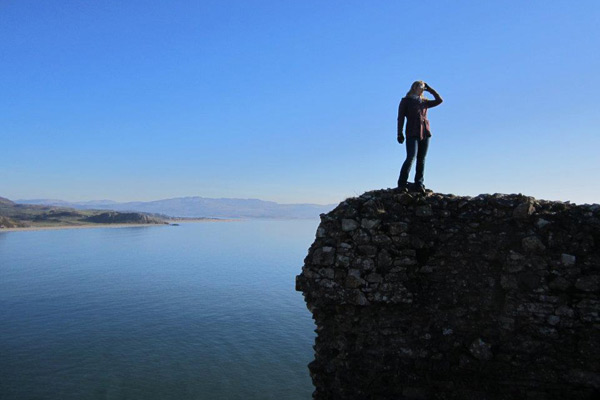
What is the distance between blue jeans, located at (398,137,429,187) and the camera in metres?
8.04

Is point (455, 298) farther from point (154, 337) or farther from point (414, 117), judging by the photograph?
point (154, 337)

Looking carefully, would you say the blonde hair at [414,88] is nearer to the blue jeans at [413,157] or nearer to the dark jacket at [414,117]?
the dark jacket at [414,117]

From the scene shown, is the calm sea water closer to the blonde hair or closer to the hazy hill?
the blonde hair

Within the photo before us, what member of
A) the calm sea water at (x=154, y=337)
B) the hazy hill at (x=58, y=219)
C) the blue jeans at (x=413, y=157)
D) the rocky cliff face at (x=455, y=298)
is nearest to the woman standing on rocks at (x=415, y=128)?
the blue jeans at (x=413, y=157)

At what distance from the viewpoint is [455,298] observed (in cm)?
664

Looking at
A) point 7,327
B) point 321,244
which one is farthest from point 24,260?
point 321,244

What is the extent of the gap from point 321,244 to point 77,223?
185553 millimetres

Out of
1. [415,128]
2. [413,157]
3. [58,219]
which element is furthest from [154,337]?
[58,219]

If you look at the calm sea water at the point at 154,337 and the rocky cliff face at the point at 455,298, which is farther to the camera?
the calm sea water at the point at 154,337

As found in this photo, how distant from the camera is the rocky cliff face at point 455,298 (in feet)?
19.8

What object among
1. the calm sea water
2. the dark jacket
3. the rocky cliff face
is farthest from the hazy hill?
the dark jacket

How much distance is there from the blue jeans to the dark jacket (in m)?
0.13

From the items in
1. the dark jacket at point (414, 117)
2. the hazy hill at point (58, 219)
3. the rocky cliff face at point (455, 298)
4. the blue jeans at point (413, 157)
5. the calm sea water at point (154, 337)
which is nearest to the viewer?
the rocky cliff face at point (455, 298)

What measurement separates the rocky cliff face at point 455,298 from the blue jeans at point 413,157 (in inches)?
28.3
